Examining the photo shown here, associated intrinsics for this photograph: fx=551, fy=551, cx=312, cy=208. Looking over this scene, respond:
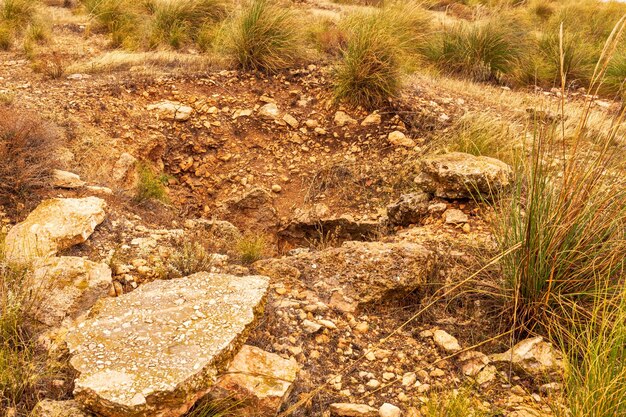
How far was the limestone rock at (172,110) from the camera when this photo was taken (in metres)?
5.31

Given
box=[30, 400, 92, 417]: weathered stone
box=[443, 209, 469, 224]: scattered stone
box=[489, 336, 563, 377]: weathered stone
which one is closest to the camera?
box=[30, 400, 92, 417]: weathered stone

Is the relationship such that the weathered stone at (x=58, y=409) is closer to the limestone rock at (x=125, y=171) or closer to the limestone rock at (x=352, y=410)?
the limestone rock at (x=352, y=410)

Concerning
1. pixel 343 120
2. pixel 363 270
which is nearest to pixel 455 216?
pixel 363 270

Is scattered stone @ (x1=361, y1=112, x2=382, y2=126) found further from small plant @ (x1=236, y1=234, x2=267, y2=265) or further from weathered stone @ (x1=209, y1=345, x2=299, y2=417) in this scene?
weathered stone @ (x1=209, y1=345, x2=299, y2=417)

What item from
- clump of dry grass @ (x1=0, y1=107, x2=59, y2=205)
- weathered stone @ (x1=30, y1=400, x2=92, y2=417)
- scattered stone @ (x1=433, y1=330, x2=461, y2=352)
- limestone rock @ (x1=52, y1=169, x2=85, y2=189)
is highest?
clump of dry grass @ (x1=0, y1=107, x2=59, y2=205)

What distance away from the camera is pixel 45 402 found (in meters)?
1.84

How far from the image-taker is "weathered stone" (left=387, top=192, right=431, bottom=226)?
3.91 meters

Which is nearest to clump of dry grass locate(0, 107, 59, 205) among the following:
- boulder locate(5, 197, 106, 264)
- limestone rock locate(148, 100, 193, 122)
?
boulder locate(5, 197, 106, 264)

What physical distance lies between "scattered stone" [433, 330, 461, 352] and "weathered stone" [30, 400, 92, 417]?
4.89ft

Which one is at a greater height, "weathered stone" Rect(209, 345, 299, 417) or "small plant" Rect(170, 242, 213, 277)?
"small plant" Rect(170, 242, 213, 277)

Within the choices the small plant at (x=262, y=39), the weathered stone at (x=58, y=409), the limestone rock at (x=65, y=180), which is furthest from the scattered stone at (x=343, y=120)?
the weathered stone at (x=58, y=409)

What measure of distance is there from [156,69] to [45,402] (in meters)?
4.75

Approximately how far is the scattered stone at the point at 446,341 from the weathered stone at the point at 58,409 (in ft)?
4.89

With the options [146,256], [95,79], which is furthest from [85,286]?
[95,79]
